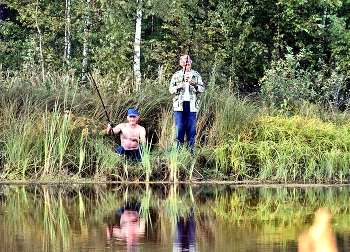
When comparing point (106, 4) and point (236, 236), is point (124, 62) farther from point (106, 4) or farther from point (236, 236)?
point (236, 236)

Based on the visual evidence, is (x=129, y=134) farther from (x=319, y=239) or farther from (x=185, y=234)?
(x=319, y=239)

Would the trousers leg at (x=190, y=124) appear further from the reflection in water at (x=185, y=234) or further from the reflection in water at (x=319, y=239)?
the reflection in water at (x=319, y=239)

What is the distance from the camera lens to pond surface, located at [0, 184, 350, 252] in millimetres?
6520

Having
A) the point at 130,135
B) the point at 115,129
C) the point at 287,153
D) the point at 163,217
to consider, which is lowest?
the point at 163,217

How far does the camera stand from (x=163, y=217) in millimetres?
8352

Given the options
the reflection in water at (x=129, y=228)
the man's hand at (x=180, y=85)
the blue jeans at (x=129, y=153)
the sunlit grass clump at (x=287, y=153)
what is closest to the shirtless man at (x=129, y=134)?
the blue jeans at (x=129, y=153)

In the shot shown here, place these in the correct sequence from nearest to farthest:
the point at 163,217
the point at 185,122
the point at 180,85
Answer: the point at 163,217
the point at 180,85
the point at 185,122

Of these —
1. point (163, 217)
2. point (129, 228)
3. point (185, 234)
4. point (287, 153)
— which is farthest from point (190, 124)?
point (185, 234)

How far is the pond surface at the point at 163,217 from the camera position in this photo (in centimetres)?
652

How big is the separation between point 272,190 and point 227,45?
17267 mm

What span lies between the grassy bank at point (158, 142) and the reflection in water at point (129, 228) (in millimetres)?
3682

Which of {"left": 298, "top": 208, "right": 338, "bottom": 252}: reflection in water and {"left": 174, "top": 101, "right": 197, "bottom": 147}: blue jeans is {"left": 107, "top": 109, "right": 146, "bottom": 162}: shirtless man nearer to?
{"left": 174, "top": 101, "right": 197, "bottom": 147}: blue jeans

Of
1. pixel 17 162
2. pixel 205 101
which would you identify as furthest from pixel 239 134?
pixel 17 162

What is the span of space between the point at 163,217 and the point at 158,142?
569 cm
